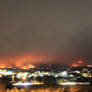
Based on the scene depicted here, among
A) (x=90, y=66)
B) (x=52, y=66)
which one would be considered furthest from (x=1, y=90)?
(x=52, y=66)

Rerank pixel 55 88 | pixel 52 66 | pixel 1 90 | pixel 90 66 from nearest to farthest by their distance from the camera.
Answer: pixel 1 90
pixel 55 88
pixel 90 66
pixel 52 66

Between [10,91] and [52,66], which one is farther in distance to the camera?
[52,66]

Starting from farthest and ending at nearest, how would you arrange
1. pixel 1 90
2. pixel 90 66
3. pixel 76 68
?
pixel 76 68 < pixel 90 66 < pixel 1 90

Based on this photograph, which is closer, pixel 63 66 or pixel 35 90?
pixel 35 90

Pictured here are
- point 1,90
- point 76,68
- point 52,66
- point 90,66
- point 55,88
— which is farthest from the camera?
point 52,66

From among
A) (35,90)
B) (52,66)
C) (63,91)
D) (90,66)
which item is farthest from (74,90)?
(52,66)

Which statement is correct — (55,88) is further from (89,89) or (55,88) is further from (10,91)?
(10,91)

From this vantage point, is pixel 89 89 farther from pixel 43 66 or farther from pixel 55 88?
pixel 43 66

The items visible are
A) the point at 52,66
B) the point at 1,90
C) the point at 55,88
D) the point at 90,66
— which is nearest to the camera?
the point at 1,90

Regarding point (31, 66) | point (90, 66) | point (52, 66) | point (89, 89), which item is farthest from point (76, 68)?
point (89, 89)
